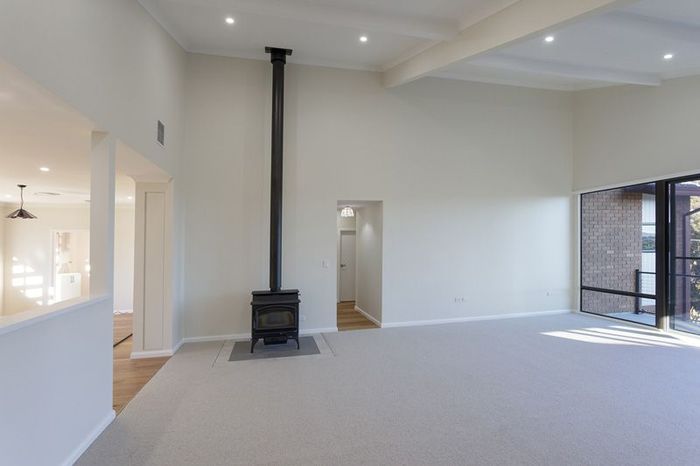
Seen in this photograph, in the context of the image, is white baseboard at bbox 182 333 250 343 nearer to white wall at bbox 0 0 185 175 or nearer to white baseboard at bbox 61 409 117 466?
white baseboard at bbox 61 409 117 466

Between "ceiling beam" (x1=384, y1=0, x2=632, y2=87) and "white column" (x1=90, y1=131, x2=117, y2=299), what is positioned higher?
"ceiling beam" (x1=384, y1=0, x2=632, y2=87)

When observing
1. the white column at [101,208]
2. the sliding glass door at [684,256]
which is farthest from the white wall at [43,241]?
the sliding glass door at [684,256]

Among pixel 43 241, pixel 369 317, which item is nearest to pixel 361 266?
pixel 369 317

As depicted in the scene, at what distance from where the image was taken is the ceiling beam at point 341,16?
3910 mm

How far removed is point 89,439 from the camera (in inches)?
102

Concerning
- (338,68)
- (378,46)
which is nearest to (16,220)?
(338,68)

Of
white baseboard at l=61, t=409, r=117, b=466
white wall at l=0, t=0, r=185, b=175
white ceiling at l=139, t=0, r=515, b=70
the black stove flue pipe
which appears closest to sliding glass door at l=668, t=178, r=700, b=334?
white ceiling at l=139, t=0, r=515, b=70

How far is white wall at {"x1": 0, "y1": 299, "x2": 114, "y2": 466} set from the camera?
187cm

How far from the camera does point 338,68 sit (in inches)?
226

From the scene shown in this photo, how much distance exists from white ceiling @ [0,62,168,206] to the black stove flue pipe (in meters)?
1.56

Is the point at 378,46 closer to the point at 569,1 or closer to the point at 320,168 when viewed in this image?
the point at 320,168

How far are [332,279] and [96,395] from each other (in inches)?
136

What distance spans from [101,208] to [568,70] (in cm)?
646

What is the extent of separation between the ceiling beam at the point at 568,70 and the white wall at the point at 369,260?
283cm
